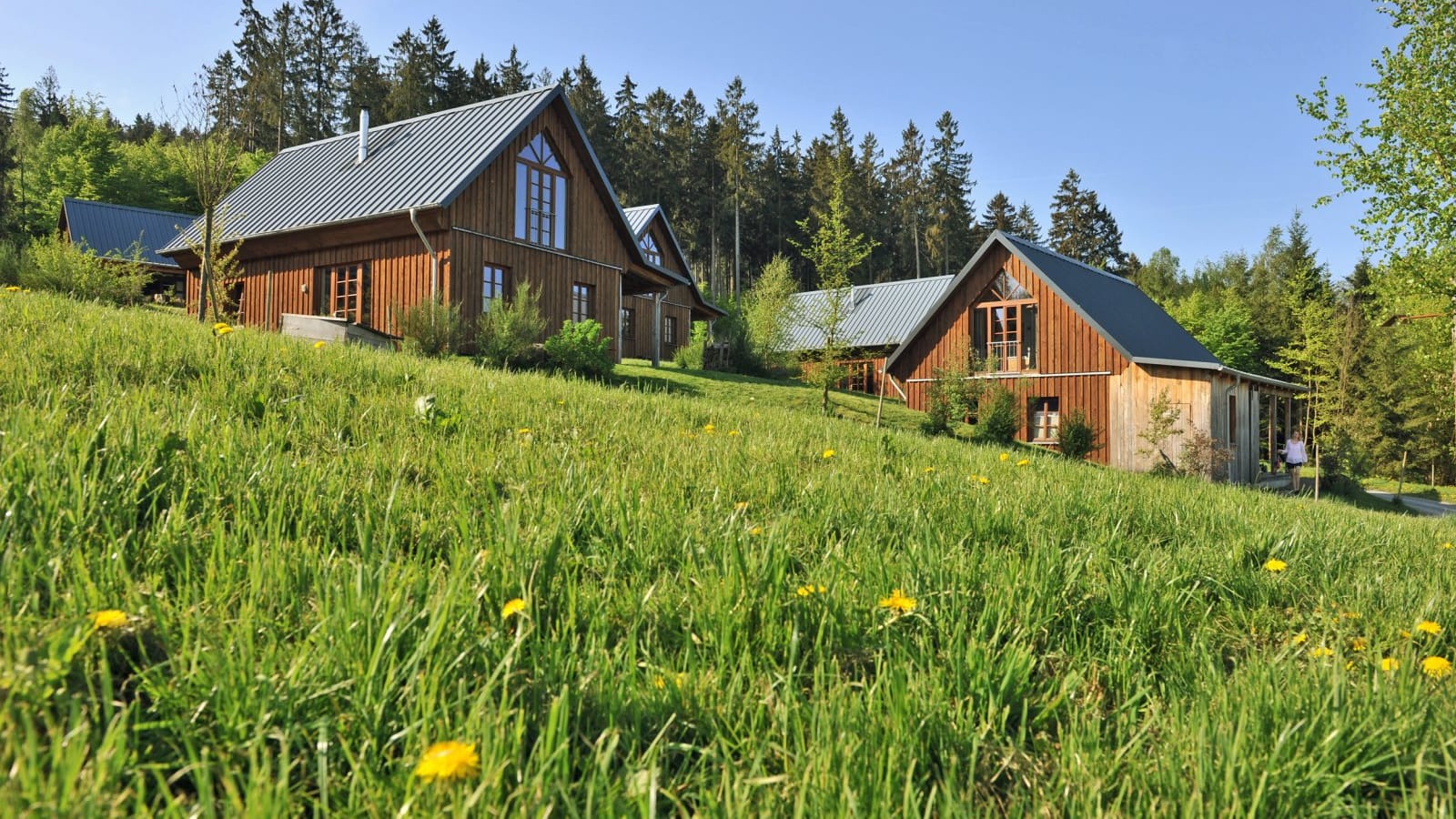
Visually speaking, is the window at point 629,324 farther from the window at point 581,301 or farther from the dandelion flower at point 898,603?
the dandelion flower at point 898,603

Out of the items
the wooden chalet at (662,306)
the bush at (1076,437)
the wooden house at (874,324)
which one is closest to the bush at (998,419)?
the bush at (1076,437)

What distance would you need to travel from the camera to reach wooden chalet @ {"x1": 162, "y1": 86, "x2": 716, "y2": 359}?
63.7ft

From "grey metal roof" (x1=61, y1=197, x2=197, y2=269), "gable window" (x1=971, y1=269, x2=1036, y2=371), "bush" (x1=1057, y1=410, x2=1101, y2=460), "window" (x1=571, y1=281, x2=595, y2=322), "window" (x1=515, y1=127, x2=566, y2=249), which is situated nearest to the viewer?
"window" (x1=515, y1=127, x2=566, y2=249)

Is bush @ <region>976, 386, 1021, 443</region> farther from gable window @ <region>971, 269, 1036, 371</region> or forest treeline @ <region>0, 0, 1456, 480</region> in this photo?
forest treeline @ <region>0, 0, 1456, 480</region>

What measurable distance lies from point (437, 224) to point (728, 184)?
42062 mm

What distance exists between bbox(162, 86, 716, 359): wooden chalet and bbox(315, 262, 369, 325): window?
3 cm

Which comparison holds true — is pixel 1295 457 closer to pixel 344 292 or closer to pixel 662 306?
pixel 662 306

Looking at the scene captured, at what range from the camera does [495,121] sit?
69.5 feet

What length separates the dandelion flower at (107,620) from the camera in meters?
1.55

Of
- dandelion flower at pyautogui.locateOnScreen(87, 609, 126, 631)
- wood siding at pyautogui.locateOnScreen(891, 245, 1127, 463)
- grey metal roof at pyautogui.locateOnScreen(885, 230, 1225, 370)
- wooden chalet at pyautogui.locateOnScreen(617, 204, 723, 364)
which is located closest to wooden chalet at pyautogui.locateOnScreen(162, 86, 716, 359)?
wooden chalet at pyautogui.locateOnScreen(617, 204, 723, 364)

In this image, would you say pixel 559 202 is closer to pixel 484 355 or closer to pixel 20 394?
pixel 484 355

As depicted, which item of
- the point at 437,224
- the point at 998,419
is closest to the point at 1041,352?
the point at 998,419

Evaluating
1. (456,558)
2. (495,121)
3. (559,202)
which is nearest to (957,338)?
(559,202)

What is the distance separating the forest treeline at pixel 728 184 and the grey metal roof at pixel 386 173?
901 inches
